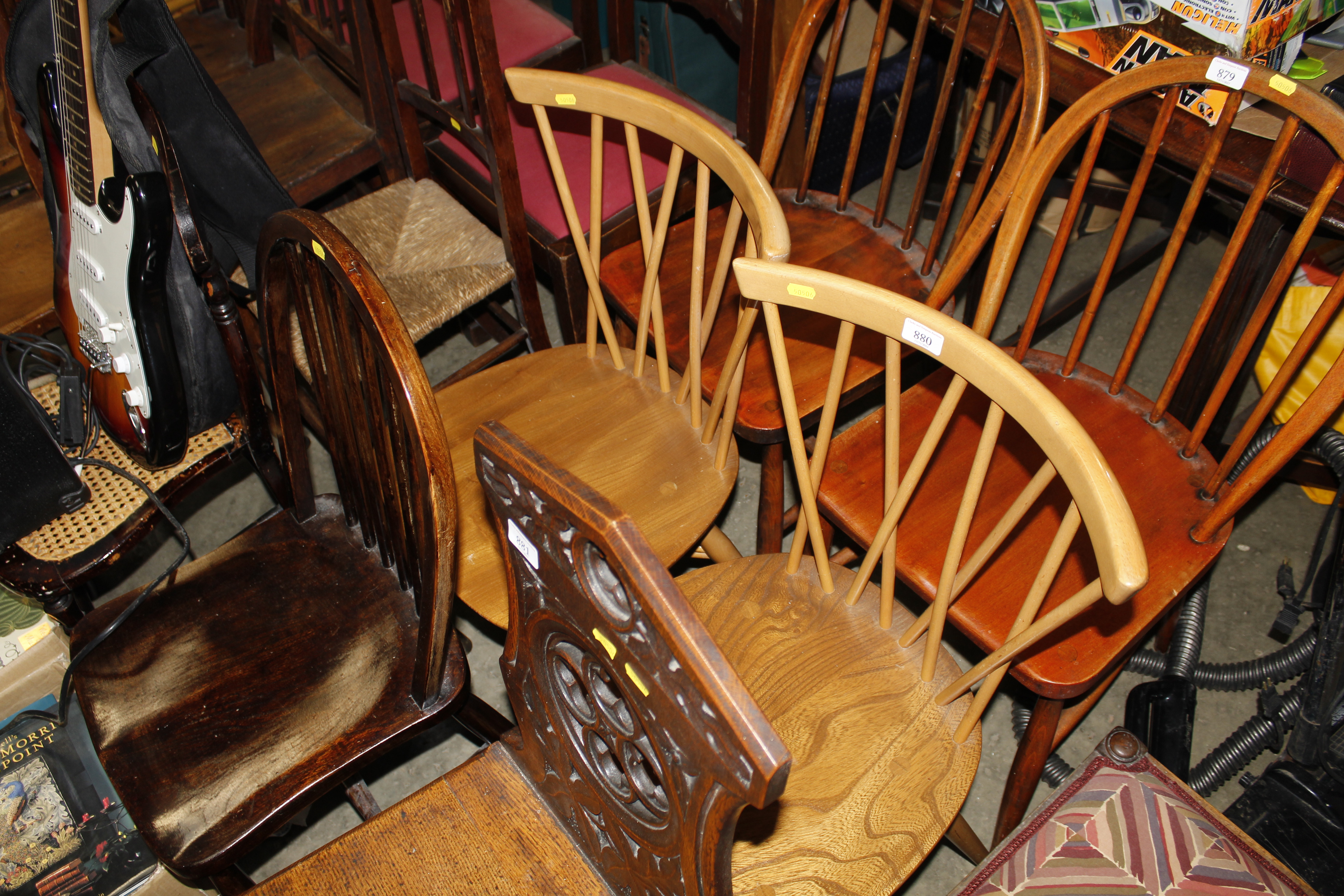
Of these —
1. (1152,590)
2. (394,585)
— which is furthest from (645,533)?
(1152,590)

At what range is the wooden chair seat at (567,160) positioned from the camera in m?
1.60

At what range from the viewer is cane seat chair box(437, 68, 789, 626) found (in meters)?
1.18

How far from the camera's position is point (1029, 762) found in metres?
1.16

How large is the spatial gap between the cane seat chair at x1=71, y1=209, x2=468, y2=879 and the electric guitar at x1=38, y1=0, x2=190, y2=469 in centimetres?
22

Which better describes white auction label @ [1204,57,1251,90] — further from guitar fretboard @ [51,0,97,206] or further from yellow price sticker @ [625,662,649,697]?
guitar fretboard @ [51,0,97,206]

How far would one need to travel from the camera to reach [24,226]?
70.1 inches

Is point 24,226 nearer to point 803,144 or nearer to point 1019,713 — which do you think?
point 803,144

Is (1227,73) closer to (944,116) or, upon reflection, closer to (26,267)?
(944,116)

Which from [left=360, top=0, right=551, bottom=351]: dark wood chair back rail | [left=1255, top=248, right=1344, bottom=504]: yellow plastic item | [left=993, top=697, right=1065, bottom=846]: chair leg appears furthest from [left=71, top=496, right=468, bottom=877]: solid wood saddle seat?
[left=1255, top=248, right=1344, bottom=504]: yellow plastic item

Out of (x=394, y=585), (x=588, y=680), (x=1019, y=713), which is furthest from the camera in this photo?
(x=1019, y=713)

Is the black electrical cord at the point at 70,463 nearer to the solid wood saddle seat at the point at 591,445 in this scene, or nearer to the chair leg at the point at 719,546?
the solid wood saddle seat at the point at 591,445

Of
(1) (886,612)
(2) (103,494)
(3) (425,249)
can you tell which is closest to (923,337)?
(1) (886,612)

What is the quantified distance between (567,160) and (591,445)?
617 millimetres

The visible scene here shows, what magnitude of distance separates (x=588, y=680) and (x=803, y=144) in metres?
1.31
